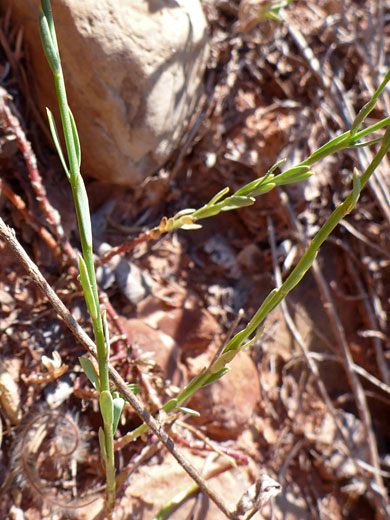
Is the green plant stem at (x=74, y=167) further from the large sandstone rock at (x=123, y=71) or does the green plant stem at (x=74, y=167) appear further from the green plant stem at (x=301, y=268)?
the large sandstone rock at (x=123, y=71)

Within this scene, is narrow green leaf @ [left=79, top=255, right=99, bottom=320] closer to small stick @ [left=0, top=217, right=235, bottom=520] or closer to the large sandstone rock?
small stick @ [left=0, top=217, right=235, bottom=520]

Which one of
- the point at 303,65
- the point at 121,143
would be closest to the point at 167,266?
the point at 121,143

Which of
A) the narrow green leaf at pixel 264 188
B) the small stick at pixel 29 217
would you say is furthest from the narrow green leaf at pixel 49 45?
the small stick at pixel 29 217

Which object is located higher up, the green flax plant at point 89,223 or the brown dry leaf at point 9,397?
the green flax plant at point 89,223

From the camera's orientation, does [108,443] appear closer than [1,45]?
Yes

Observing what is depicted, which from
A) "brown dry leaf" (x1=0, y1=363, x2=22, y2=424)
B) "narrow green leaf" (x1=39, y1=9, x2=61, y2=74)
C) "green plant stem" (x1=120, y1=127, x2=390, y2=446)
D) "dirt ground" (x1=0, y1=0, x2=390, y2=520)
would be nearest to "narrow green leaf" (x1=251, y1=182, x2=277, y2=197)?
"green plant stem" (x1=120, y1=127, x2=390, y2=446)

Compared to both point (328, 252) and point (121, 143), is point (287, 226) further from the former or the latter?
point (121, 143)

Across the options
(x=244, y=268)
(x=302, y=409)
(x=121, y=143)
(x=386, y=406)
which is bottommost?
(x=386, y=406)
